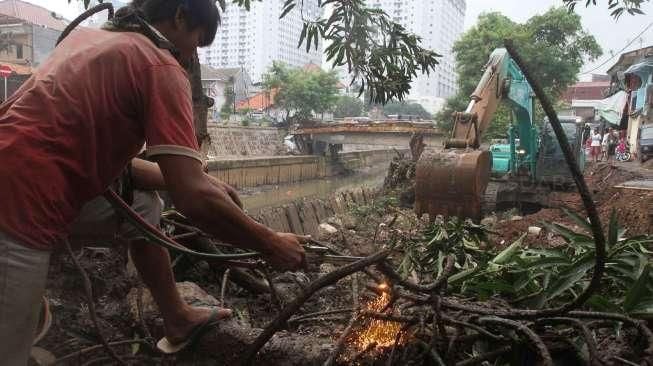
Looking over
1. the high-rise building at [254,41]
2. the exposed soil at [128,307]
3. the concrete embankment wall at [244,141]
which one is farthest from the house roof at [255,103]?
the exposed soil at [128,307]

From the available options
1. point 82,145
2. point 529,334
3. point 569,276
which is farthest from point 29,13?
point 529,334

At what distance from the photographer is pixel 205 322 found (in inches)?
104

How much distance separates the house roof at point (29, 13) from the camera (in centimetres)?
3334

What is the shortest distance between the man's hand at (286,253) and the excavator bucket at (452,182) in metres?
4.80

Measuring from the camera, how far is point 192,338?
8.54ft

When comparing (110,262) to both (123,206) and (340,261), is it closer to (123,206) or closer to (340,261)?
(123,206)

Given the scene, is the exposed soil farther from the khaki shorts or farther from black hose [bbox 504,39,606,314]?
the khaki shorts

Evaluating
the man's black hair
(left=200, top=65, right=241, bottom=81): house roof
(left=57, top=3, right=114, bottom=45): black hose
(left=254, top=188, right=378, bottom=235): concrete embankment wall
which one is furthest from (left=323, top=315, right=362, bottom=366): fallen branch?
(left=200, top=65, right=241, bottom=81): house roof

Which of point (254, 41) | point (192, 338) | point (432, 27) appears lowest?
point (192, 338)

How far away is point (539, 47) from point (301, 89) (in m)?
19.7

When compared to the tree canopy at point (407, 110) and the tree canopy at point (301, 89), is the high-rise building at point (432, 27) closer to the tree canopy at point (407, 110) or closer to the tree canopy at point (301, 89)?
the tree canopy at point (407, 110)

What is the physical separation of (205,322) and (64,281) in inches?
52.6

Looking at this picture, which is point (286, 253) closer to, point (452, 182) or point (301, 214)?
point (452, 182)

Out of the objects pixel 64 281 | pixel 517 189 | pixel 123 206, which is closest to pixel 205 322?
pixel 123 206
